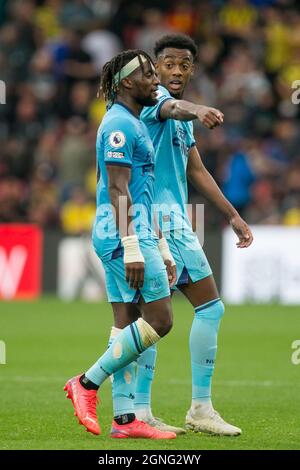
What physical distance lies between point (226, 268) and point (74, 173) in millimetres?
3180

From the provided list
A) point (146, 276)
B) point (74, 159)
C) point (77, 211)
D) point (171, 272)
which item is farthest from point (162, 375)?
point (74, 159)

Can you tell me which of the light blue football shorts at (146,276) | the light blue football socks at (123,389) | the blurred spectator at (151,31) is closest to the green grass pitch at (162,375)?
the light blue football socks at (123,389)

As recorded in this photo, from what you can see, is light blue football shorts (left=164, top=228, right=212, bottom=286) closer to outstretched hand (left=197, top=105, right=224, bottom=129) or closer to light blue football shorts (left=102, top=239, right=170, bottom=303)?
light blue football shorts (left=102, top=239, right=170, bottom=303)

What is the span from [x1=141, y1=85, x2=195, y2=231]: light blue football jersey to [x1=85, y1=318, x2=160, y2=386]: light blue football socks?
93 cm

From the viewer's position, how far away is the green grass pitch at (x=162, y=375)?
7.43 meters

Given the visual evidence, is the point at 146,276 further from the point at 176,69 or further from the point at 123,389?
the point at 176,69

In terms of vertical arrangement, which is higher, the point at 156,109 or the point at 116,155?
the point at 156,109

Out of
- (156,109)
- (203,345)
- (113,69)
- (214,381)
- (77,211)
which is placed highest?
(113,69)

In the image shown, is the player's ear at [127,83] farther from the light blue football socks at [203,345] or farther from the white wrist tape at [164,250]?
the light blue football socks at [203,345]

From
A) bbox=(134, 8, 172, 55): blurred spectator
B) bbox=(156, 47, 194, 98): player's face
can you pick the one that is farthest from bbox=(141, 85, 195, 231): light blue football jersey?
bbox=(134, 8, 172, 55): blurred spectator

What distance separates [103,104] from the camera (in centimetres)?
2119

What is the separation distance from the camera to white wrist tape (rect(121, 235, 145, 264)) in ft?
23.5

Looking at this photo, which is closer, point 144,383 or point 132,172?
point 132,172

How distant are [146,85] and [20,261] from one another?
39.1 feet
